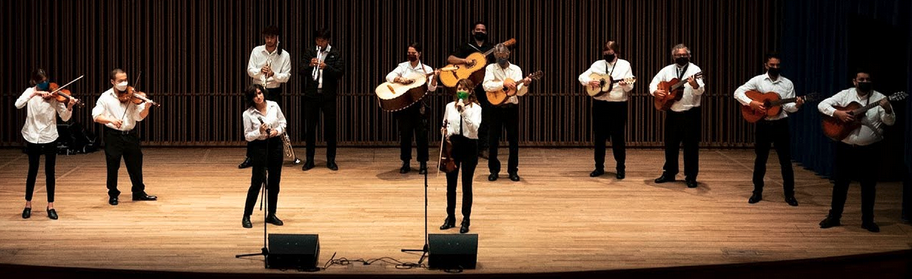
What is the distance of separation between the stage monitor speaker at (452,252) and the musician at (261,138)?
1695 mm

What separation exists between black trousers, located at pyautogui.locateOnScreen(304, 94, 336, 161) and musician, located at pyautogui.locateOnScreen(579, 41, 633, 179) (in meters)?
2.46

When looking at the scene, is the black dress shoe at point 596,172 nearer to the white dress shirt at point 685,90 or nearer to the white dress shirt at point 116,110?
the white dress shirt at point 685,90

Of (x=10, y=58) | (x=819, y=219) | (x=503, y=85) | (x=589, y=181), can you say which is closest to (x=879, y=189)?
(x=819, y=219)

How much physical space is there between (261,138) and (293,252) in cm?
151

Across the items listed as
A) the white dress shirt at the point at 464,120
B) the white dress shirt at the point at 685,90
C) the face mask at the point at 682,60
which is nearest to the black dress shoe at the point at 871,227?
the white dress shirt at the point at 685,90

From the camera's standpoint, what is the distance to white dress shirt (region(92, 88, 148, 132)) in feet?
31.5

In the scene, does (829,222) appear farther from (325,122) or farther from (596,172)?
(325,122)

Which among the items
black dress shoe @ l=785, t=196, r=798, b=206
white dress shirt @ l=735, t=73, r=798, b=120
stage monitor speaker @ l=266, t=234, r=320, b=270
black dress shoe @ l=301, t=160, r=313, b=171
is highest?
white dress shirt @ l=735, t=73, r=798, b=120

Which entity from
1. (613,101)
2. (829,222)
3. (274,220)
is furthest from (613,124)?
(274,220)

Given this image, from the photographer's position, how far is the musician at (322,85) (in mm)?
11750

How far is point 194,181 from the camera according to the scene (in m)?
11.2

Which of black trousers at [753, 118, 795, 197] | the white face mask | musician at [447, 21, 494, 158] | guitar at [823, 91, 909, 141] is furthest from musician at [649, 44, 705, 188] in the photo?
the white face mask

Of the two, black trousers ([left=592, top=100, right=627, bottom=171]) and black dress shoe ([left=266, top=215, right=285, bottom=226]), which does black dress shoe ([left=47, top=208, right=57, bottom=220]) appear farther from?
black trousers ([left=592, top=100, right=627, bottom=171])

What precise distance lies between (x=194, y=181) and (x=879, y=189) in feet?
20.1
